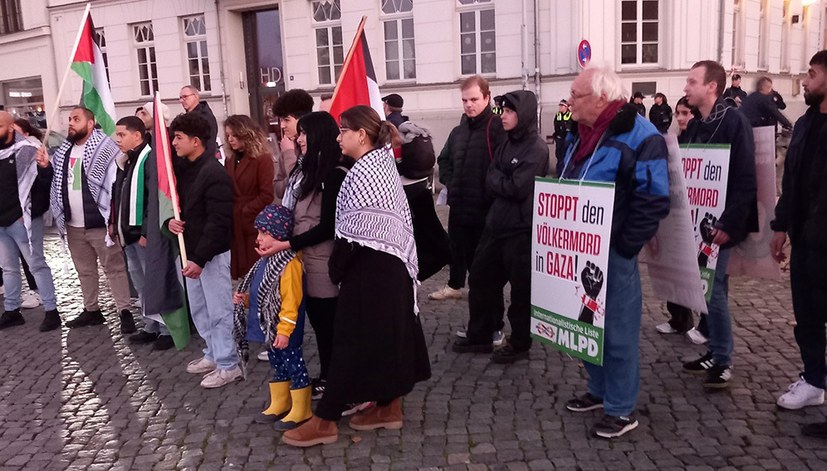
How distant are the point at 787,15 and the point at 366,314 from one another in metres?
21.3

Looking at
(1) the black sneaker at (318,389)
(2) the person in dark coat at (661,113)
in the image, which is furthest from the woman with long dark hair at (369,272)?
(2) the person in dark coat at (661,113)

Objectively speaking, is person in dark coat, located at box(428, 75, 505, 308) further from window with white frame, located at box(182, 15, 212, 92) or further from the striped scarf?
window with white frame, located at box(182, 15, 212, 92)

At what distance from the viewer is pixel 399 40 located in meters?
17.0

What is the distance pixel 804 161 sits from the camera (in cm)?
390

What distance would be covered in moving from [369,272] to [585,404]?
5.14 feet

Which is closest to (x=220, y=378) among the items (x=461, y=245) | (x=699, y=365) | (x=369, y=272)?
(x=369, y=272)

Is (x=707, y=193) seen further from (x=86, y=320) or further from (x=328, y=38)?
(x=328, y=38)

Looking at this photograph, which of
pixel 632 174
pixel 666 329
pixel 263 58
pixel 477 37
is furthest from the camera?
pixel 263 58

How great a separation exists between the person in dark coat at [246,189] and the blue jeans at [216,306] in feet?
1.28

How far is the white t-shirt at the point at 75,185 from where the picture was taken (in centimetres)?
627

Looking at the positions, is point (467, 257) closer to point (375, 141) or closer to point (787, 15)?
point (375, 141)

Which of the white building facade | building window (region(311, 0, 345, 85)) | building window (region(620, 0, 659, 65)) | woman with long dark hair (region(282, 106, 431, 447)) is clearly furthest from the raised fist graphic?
building window (region(311, 0, 345, 85))

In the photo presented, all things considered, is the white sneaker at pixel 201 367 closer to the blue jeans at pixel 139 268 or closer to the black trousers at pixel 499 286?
the blue jeans at pixel 139 268

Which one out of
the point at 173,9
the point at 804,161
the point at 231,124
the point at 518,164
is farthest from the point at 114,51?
the point at 804,161
